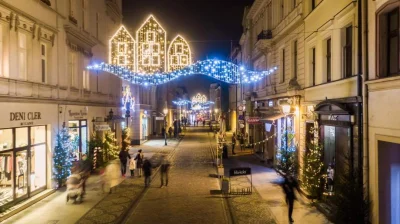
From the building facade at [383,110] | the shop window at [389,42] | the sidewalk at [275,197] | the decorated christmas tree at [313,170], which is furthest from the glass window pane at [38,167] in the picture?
the shop window at [389,42]

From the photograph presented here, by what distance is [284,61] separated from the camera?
79.2 ft

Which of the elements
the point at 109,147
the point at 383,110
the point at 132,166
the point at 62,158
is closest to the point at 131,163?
the point at 132,166

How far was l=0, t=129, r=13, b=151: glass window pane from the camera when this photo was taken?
14383 millimetres

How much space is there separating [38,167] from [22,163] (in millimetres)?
1636

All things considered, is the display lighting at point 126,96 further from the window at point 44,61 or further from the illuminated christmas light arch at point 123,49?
the window at point 44,61

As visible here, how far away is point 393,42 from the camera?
1069 centimetres

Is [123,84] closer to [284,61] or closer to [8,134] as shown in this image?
[284,61]

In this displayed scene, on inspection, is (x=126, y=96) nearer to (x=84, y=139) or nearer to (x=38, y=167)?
(x=84, y=139)

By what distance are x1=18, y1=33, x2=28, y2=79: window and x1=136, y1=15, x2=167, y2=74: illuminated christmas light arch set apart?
7.46 meters

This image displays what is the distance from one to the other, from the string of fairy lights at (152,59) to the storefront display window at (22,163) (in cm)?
546

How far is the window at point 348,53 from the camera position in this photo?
13.9 m

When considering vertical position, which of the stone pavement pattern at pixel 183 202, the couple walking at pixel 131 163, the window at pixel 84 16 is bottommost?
the stone pavement pattern at pixel 183 202

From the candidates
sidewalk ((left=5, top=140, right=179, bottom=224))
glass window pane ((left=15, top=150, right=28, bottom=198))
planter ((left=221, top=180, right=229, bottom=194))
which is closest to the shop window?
planter ((left=221, top=180, right=229, bottom=194))

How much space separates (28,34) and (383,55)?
13016 mm
